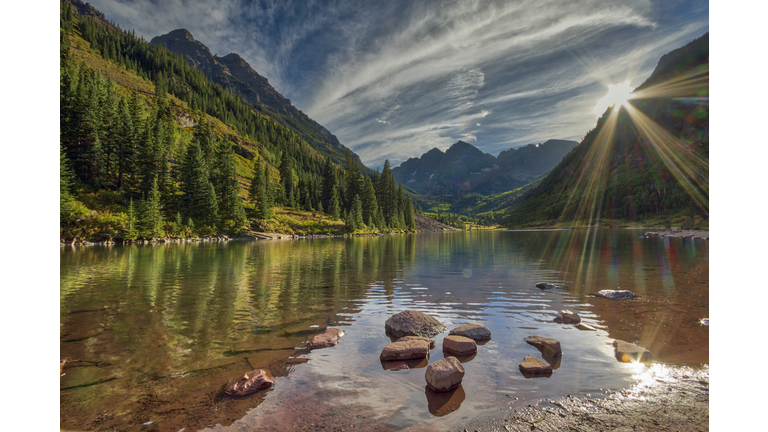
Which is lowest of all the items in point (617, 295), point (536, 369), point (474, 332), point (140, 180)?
point (617, 295)

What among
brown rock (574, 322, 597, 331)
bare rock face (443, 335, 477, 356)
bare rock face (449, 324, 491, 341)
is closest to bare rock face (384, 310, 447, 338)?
bare rock face (449, 324, 491, 341)

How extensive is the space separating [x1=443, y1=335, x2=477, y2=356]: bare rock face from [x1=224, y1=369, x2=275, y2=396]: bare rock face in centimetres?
547

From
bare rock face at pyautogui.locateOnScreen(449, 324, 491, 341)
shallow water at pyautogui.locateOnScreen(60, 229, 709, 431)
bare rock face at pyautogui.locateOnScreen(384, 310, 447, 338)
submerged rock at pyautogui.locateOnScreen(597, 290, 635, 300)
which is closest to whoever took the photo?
shallow water at pyautogui.locateOnScreen(60, 229, 709, 431)

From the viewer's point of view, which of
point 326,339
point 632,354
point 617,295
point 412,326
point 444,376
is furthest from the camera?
point 617,295

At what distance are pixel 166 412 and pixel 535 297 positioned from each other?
1812cm

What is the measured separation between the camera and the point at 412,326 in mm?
11562

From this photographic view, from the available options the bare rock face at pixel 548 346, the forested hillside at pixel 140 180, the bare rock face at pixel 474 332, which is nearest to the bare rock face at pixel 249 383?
the bare rock face at pixel 474 332

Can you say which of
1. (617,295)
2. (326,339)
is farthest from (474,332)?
(617,295)

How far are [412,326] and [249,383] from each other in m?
6.16

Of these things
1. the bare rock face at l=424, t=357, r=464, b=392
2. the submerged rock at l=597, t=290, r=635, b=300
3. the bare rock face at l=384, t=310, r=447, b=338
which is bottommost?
the submerged rock at l=597, t=290, r=635, b=300

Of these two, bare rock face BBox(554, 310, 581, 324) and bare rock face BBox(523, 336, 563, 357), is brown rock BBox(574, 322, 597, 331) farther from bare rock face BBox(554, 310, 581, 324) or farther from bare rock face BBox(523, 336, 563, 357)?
bare rock face BBox(523, 336, 563, 357)

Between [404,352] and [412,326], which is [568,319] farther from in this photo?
[404,352]

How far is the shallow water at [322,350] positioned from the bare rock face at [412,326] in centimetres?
41

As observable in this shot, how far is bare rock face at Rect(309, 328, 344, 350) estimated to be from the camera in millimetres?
10391
